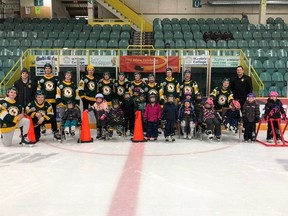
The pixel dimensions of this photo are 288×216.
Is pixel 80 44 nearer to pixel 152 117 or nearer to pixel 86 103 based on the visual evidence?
pixel 86 103

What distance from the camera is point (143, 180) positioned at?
154 inches

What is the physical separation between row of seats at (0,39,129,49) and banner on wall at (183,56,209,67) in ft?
15.1

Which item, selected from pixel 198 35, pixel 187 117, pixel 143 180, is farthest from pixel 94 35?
pixel 143 180

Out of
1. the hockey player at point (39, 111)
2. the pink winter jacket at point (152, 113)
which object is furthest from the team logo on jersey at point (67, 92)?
the pink winter jacket at point (152, 113)

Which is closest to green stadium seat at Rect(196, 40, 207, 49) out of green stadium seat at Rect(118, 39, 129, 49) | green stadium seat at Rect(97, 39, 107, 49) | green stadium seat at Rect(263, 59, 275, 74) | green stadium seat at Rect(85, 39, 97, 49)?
green stadium seat at Rect(263, 59, 275, 74)

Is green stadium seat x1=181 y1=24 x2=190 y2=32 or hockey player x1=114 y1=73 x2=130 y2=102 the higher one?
green stadium seat x1=181 y1=24 x2=190 y2=32

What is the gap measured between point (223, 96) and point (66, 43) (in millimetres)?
8148

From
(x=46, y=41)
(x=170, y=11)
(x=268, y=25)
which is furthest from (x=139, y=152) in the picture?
(x=170, y=11)

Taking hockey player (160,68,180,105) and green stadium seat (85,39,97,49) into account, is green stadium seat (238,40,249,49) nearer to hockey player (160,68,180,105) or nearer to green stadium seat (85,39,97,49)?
green stadium seat (85,39,97,49)

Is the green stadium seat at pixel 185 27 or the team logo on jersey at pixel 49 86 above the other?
the green stadium seat at pixel 185 27

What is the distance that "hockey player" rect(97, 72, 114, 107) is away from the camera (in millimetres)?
6992

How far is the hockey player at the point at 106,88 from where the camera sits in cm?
699

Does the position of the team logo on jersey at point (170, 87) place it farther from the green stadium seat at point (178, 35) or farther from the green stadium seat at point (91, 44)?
the green stadium seat at point (178, 35)

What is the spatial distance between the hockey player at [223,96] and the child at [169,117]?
3.65 ft
